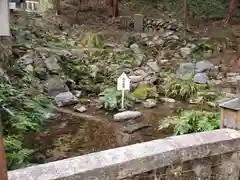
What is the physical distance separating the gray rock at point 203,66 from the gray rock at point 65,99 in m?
4.57

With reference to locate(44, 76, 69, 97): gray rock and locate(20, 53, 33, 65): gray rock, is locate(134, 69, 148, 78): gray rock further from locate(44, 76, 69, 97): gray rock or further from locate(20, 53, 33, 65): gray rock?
locate(20, 53, 33, 65): gray rock

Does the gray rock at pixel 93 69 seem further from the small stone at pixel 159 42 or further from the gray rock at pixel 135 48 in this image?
the small stone at pixel 159 42

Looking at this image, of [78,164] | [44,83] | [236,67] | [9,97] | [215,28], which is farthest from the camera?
[215,28]

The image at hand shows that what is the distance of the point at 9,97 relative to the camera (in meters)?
8.12

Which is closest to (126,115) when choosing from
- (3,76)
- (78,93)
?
(78,93)

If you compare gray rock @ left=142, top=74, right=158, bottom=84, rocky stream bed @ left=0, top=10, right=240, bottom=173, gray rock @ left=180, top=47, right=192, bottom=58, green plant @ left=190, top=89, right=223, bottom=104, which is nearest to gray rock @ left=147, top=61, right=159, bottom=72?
rocky stream bed @ left=0, top=10, right=240, bottom=173

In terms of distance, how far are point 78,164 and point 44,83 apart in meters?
7.90

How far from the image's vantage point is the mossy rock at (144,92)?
10008 mm

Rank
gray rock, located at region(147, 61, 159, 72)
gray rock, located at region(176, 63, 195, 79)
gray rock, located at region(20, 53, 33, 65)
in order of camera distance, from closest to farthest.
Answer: gray rock, located at region(20, 53, 33, 65), gray rock, located at region(176, 63, 195, 79), gray rock, located at region(147, 61, 159, 72)

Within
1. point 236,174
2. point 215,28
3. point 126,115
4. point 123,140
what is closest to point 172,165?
point 236,174

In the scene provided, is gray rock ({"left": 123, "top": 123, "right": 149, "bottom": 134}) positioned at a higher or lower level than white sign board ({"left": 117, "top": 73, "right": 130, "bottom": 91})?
lower

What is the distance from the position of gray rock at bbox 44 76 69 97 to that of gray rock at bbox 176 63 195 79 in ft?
12.4

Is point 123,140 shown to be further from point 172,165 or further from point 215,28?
point 215,28

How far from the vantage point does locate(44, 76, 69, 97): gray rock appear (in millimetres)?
9953
